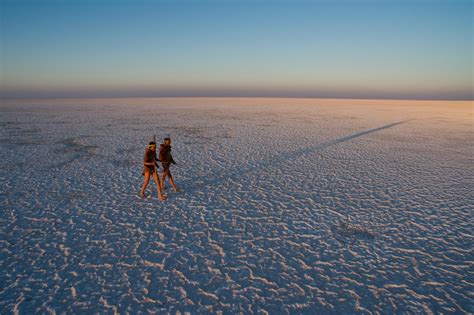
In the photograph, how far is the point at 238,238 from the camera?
3.59m

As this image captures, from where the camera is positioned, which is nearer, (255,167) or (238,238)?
(238,238)

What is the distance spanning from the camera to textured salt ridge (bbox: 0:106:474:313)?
102 inches

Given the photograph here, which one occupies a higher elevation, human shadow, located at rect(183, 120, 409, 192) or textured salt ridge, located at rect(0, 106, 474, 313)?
human shadow, located at rect(183, 120, 409, 192)

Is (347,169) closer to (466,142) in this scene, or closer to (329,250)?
(329,250)

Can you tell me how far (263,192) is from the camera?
5.20m

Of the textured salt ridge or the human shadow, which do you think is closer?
the textured salt ridge

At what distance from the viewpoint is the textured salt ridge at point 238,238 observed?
2600 millimetres

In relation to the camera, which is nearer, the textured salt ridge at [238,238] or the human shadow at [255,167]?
the textured salt ridge at [238,238]

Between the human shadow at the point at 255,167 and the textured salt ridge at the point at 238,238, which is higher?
the human shadow at the point at 255,167

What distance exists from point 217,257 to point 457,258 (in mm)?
2892

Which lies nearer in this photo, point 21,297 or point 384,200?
point 21,297

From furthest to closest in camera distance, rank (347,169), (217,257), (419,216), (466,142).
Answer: (466,142)
(347,169)
(419,216)
(217,257)

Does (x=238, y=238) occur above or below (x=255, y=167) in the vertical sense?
below

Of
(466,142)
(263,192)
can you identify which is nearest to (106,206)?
(263,192)
